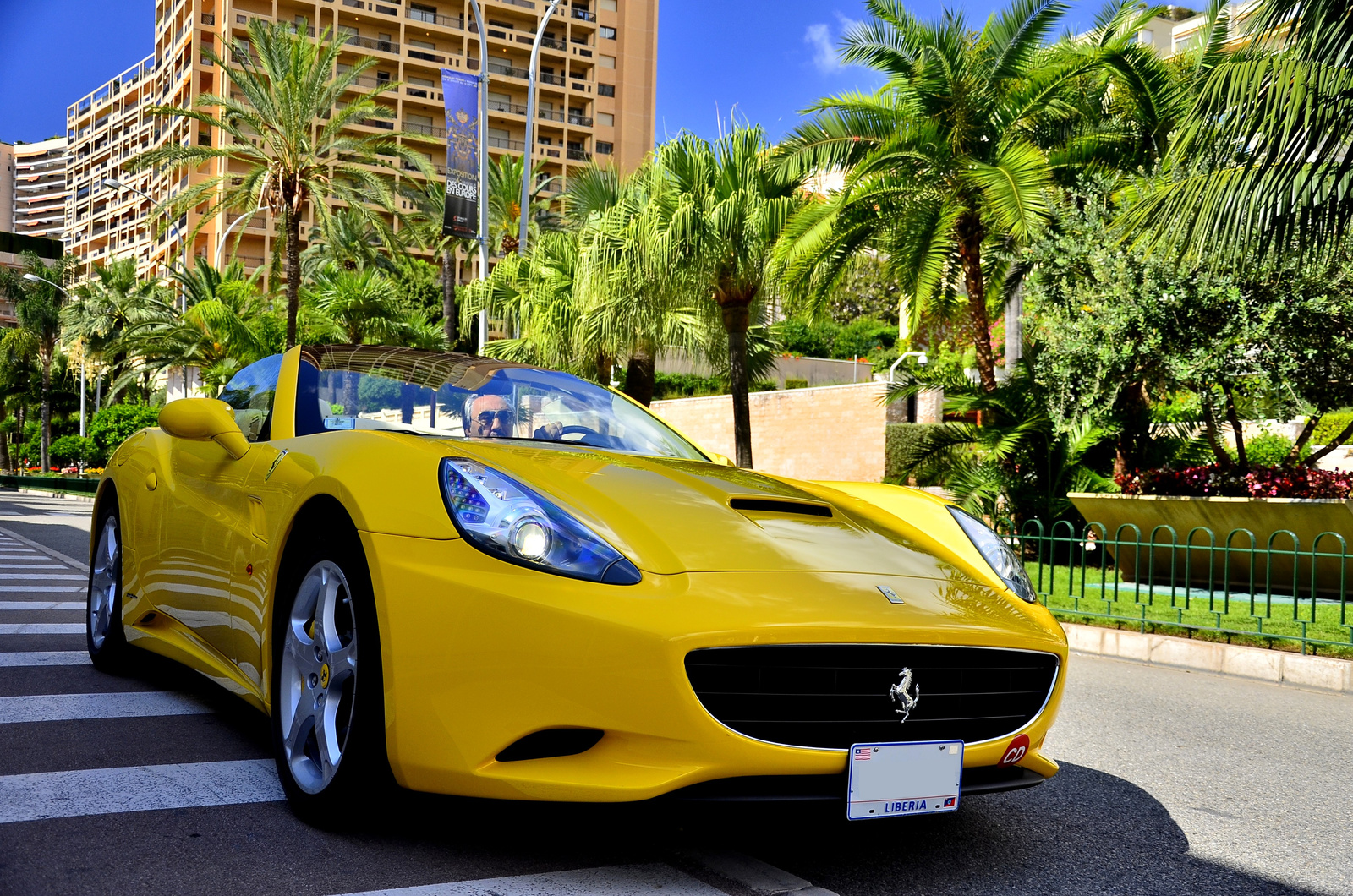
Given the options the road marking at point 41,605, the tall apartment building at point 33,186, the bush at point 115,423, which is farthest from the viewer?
the tall apartment building at point 33,186

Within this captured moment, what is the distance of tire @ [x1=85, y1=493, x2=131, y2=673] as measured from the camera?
5.03 meters

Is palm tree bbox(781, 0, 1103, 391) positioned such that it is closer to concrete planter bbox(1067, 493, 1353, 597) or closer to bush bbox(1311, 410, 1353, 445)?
concrete planter bbox(1067, 493, 1353, 597)

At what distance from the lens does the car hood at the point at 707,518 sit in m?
2.79

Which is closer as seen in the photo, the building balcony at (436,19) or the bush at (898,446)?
the bush at (898,446)

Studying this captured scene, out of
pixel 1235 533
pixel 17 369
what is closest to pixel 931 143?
pixel 1235 533

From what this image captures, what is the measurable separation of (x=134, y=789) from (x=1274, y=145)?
1046cm

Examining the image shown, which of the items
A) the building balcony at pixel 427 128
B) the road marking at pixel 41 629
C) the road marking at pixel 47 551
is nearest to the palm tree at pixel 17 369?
the building balcony at pixel 427 128

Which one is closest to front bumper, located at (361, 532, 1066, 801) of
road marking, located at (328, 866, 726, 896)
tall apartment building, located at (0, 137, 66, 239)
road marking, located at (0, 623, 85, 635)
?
road marking, located at (328, 866, 726, 896)

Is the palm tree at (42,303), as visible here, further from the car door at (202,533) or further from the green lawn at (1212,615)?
the car door at (202,533)

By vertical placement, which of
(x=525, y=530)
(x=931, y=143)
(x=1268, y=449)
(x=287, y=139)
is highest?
(x=287, y=139)

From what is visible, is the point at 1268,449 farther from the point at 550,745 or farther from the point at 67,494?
the point at 67,494

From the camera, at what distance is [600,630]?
2488 mm

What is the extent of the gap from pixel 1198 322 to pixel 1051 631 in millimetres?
9833

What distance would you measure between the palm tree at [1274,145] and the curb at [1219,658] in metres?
4.00
